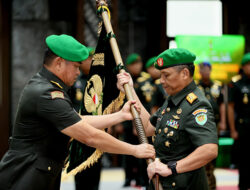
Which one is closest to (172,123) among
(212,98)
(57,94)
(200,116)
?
(200,116)

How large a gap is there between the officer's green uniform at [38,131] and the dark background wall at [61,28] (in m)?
6.32

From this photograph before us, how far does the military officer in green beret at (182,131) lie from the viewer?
258cm

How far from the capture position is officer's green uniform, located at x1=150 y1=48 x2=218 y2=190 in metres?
2.60

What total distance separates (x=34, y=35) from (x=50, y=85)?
708cm

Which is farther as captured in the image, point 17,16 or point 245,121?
point 17,16

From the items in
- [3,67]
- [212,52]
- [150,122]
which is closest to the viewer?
[150,122]

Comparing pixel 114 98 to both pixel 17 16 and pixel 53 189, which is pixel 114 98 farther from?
pixel 17 16

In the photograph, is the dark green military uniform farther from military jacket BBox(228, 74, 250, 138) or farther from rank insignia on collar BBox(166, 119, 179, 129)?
rank insignia on collar BBox(166, 119, 179, 129)

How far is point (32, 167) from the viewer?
257 cm

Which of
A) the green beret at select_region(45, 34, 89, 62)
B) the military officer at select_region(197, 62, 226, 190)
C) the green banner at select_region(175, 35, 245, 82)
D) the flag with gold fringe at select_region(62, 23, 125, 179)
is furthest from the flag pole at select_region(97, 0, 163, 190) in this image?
the green banner at select_region(175, 35, 245, 82)

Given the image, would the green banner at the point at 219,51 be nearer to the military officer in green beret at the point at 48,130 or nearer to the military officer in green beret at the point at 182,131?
the military officer in green beret at the point at 182,131

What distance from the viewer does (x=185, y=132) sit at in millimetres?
2668

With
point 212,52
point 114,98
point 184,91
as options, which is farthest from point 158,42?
point 184,91

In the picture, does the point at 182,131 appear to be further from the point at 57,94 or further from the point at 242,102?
the point at 242,102
